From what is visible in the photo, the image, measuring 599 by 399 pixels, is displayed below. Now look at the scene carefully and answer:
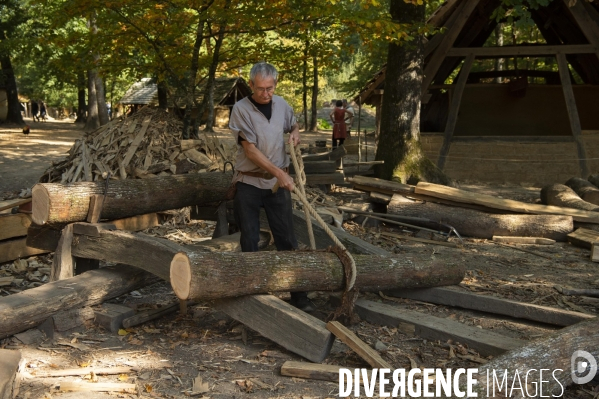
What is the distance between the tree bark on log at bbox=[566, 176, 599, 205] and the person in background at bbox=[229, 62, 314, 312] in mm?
6920

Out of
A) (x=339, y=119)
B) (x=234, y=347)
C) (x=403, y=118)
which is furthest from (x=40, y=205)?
(x=339, y=119)

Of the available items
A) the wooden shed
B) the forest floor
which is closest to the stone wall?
the forest floor

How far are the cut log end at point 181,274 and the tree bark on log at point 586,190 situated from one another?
Result: 27.1 feet

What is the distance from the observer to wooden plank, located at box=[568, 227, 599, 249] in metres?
7.59

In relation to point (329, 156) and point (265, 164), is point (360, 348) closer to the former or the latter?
point (265, 164)

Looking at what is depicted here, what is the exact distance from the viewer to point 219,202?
20.9 feet

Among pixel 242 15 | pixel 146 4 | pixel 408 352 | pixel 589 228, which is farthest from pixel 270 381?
pixel 146 4

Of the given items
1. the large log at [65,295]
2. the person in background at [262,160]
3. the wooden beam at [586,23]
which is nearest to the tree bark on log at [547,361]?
the person in background at [262,160]

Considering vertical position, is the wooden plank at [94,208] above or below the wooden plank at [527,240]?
above

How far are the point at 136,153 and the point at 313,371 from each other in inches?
212

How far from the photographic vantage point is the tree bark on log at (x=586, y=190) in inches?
399

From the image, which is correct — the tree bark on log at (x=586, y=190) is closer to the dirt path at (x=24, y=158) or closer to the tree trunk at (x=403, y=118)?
the tree trunk at (x=403, y=118)

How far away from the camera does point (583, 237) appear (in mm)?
7793

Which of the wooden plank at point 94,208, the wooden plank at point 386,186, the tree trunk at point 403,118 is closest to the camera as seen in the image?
the wooden plank at point 94,208
